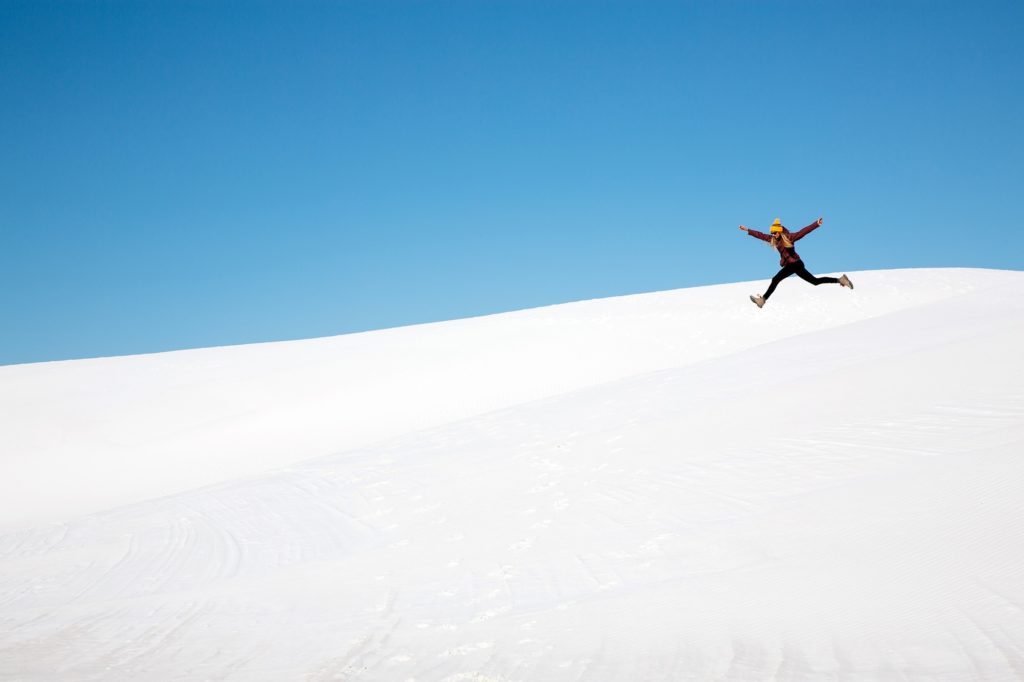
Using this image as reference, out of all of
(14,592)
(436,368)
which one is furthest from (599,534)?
(436,368)

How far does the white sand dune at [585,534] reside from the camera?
440cm

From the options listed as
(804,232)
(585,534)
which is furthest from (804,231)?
(585,534)

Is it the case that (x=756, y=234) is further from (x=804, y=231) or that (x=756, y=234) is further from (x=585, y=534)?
(x=585, y=534)

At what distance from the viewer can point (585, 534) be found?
22.3ft

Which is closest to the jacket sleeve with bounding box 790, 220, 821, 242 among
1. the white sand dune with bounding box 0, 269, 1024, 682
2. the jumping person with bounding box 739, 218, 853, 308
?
the jumping person with bounding box 739, 218, 853, 308

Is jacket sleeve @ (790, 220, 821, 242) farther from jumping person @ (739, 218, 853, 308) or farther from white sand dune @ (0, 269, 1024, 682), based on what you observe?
white sand dune @ (0, 269, 1024, 682)

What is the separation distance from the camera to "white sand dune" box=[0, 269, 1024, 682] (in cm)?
440

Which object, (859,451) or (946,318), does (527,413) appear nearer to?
(859,451)

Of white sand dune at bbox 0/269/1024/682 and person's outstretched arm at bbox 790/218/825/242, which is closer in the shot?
white sand dune at bbox 0/269/1024/682

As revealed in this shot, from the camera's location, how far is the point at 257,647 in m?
5.10

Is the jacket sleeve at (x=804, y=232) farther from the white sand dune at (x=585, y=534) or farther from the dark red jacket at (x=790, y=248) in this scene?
the white sand dune at (x=585, y=534)

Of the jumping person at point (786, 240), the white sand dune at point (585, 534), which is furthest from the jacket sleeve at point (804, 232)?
the white sand dune at point (585, 534)

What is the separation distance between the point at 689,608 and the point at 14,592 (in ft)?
19.7

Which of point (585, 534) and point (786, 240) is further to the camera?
point (786, 240)
